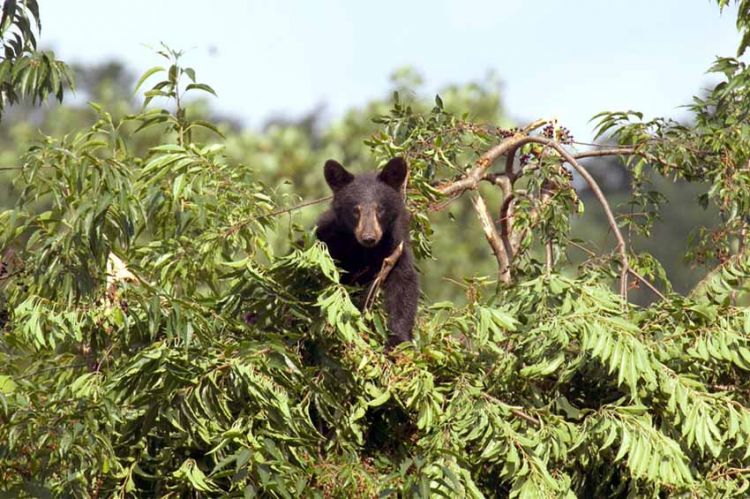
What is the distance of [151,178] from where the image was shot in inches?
219

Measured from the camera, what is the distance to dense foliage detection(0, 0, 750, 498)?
455 cm

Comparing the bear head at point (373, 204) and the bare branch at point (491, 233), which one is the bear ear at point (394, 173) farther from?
the bare branch at point (491, 233)

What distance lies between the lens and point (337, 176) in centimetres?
709

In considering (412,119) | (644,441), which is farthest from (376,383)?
(412,119)

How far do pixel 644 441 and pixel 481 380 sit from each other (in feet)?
2.97

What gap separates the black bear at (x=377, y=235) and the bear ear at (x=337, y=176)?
0.02 meters

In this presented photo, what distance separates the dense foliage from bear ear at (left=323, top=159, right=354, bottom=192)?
37.2 inches

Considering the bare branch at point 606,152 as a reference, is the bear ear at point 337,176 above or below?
below

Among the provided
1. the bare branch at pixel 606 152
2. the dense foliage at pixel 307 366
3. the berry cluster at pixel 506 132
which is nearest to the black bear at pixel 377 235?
the dense foliage at pixel 307 366

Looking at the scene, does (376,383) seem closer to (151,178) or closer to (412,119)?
(151,178)

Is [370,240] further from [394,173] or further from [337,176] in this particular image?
[337,176]

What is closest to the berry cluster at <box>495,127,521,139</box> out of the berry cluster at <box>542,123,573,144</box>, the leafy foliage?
the berry cluster at <box>542,123,573,144</box>

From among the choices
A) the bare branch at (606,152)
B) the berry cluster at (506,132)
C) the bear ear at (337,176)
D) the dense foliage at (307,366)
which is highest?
the berry cluster at (506,132)

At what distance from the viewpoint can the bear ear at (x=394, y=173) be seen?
6.51 meters
